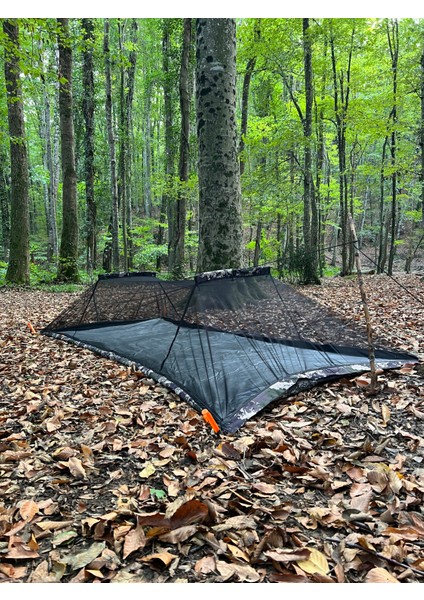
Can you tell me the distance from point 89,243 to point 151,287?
30.8 feet

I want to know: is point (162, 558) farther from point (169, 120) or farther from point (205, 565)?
point (169, 120)

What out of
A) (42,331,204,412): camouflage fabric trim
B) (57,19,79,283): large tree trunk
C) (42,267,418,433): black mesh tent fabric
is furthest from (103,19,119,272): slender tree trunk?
(42,267,418,433): black mesh tent fabric

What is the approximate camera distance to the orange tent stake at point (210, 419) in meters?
2.45

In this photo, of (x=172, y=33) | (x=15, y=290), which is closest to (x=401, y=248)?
(x=172, y=33)

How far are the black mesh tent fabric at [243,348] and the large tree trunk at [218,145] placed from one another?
1192 millimetres

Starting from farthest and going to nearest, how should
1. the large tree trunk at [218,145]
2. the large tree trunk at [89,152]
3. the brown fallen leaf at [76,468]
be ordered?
the large tree trunk at [89,152], the large tree trunk at [218,145], the brown fallen leaf at [76,468]

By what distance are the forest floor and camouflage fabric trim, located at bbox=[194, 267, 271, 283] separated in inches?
41.9

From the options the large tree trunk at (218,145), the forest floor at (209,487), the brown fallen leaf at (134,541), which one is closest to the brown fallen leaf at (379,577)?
the forest floor at (209,487)

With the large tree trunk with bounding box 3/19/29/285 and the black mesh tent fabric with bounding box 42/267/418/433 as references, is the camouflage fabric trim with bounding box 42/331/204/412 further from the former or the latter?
the large tree trunk with bounding box 3/19/29/285

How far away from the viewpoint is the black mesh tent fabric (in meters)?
2.82

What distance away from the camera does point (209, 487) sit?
1.93 meters

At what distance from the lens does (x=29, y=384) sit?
3502mm

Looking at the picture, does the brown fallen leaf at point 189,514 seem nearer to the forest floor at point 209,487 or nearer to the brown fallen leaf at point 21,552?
the forest floor at point 209,487

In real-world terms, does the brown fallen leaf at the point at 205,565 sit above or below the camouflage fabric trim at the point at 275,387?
below
